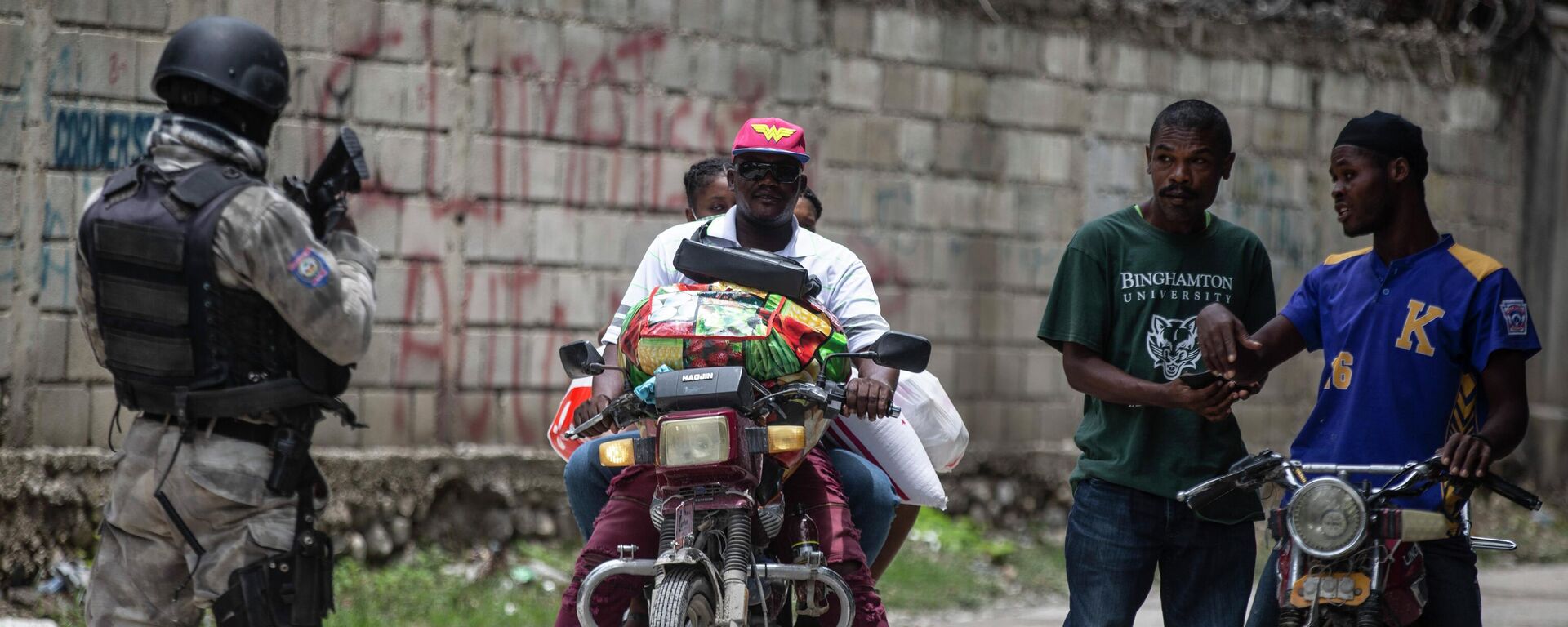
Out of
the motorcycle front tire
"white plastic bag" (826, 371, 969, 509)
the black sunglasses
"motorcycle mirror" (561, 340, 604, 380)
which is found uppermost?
the black sunglasses

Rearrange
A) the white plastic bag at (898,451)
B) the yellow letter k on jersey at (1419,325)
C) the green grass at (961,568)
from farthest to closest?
the green grass at (961,568)
the white plastic bag at (898,451)
the yellow letter k on jersey at (1419,325)

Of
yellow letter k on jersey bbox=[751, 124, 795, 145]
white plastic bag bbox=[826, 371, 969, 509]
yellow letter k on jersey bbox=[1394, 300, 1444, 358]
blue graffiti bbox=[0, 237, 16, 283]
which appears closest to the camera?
yellow letter k on jersey bbox=[1394, 300, 1444, 358]

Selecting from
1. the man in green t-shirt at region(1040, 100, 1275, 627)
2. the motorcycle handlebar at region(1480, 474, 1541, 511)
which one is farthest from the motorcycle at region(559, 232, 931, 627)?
the motorcycle handlebar at region(1480, 474, 1541, 511)

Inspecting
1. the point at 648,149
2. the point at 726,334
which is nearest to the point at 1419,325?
the point at 726,334

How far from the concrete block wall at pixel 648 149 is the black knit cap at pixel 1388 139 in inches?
173

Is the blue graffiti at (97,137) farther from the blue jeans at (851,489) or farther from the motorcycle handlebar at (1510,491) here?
the motorcycle handlebar at (1510,491)

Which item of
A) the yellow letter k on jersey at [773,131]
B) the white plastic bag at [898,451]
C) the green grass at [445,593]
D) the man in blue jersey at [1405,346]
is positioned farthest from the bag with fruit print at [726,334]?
the green grass at [445,593]

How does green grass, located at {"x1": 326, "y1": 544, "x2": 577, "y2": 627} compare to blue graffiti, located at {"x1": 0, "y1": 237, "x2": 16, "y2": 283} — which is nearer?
blue graffiti, located at {"x1": 0, "y1": 237, "x2": 16, "y2": 283}

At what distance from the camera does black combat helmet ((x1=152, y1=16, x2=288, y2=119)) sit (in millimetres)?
3822

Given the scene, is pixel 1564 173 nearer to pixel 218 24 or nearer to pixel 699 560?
pixel 699 560

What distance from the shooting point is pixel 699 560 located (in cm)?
397

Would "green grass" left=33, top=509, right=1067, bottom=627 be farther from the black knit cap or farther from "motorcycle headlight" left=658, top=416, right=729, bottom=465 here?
the black knit cap

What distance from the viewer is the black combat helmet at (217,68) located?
3.82m

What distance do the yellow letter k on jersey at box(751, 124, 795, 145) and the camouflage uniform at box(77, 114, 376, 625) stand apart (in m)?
1.23
